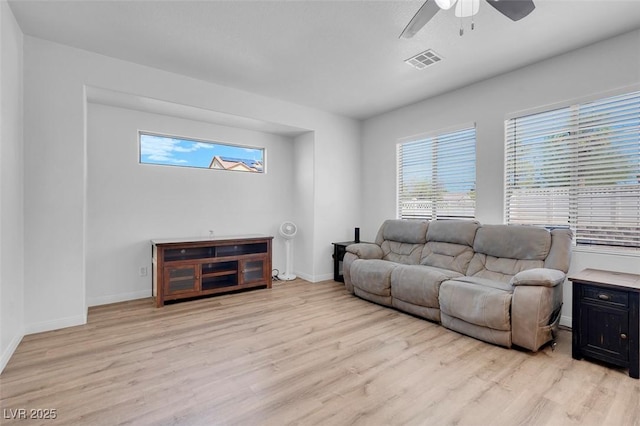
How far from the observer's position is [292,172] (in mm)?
5402

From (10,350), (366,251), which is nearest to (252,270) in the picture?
(366,251)

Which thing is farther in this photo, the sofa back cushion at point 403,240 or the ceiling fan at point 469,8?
the sofa back cushion at point 403,240

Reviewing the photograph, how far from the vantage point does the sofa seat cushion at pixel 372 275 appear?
11.7 ft

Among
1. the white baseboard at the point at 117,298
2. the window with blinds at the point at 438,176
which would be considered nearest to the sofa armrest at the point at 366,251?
the window with blinds at the point at 438,176

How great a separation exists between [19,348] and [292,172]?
4059mm

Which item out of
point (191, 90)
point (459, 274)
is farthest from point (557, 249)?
point (191, 90)

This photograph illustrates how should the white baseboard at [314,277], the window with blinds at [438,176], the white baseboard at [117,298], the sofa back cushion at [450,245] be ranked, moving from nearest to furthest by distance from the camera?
the sofa back cushion at [450,245] → the white baseboard at [117,298] → the window with blinds at [438,176] → the white baseboard at [314,277]

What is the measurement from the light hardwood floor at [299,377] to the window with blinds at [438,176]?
187 centimetres

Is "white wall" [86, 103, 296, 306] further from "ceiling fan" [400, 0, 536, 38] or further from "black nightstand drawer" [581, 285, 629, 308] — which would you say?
"black nightstand drawer" [581, 285, 629, 308]

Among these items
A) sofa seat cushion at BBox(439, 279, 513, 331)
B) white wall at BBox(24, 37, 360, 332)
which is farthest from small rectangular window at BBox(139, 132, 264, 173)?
sofa seat cushion at BBox(439, 279, 513, 331)

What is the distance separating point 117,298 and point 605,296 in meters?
5.14

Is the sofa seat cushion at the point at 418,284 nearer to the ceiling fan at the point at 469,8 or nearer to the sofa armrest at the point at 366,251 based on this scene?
the sofa armrest at the point at 366,251

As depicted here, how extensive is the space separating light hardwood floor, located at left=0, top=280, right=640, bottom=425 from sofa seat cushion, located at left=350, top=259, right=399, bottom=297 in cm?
47

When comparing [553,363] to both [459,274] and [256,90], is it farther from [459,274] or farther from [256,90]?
[256,90]
